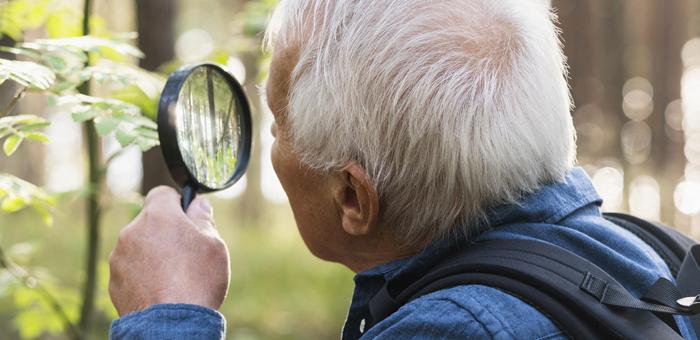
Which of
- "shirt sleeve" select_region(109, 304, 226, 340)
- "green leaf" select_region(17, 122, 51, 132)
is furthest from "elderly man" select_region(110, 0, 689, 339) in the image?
"green leaf" select_region(17, 122, 51, 132)

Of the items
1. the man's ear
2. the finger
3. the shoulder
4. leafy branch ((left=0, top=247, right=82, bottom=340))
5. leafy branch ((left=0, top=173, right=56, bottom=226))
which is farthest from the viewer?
leafy branch ((left=0, top=247, right=82, bottom=340))

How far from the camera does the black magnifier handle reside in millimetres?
1705

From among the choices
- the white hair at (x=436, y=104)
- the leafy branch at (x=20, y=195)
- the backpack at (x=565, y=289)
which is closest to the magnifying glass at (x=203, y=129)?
the white hair at (x=436, y=104)

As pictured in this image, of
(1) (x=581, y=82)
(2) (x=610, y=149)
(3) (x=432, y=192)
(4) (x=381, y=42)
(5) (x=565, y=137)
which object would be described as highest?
(4) (x=381, y=42)

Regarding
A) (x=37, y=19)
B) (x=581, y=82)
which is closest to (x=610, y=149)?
(x=581, y=82)

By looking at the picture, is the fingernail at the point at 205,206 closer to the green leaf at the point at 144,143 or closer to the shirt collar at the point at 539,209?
the green leaf at the point at 144,143

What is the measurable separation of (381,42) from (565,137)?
16.0 inches

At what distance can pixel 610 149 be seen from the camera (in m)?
7.36

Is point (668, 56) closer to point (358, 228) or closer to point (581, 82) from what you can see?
point (581, 82)

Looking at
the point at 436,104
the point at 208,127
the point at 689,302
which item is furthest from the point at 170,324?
the point at 689,302

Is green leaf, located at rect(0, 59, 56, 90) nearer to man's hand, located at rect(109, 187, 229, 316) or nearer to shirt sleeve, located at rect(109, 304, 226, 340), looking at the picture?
man's hand, located at rect(109, 187, 229, 316)

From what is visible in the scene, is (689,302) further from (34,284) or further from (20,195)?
(34,284)

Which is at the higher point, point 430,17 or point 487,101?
point 430,17

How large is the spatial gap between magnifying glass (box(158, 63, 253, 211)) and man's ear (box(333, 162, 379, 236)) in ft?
1.02
